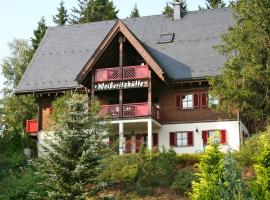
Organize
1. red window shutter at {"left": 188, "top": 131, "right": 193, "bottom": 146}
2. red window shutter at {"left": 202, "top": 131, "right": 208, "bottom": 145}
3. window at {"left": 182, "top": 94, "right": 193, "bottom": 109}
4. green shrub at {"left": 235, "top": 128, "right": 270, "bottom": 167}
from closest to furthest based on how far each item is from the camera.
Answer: green shrub at {"left": 235, "top": 128, "right": 270, "bottom": 167}, red window shutter at {"left": 202, "top": 131, "right": 208, "bottom": 145}, red window shutter at {"left": 188, "top": 131, "right": 193, "bottom": 146}, window at {"left": 182, "top": 94, "right": 193, "bottom": 109}

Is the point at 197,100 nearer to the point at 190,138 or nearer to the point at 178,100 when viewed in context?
the point at 178,100

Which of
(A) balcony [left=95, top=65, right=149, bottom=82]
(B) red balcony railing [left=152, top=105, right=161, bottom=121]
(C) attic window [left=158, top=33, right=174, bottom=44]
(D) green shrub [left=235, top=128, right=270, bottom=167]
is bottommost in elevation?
(D) green shrub [left=235, top=128, right=270, bottom=167]

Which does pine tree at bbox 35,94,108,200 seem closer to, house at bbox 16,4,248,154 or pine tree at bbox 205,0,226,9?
house at bbox 16,4,248,154

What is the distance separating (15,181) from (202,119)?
478 inches

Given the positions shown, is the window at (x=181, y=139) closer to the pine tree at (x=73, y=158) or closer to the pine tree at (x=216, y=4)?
the pine tree at (x=73, y=158)

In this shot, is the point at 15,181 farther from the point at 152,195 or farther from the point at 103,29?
the point at 103,29

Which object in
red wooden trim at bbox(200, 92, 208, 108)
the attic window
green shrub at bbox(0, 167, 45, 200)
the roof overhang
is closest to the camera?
green shrub at bbox(0, 167, 45, 200)

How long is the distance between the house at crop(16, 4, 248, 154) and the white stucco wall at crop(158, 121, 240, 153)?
0.02 m

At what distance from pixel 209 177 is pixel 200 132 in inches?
574

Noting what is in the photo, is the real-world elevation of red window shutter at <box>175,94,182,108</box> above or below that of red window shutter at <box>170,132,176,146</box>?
above

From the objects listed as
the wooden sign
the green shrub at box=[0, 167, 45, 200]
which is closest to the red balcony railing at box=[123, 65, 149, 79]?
the wooden sign

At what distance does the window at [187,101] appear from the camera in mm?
37875

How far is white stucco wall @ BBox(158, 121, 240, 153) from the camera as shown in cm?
3584

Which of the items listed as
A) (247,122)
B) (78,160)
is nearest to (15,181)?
(78,160)
